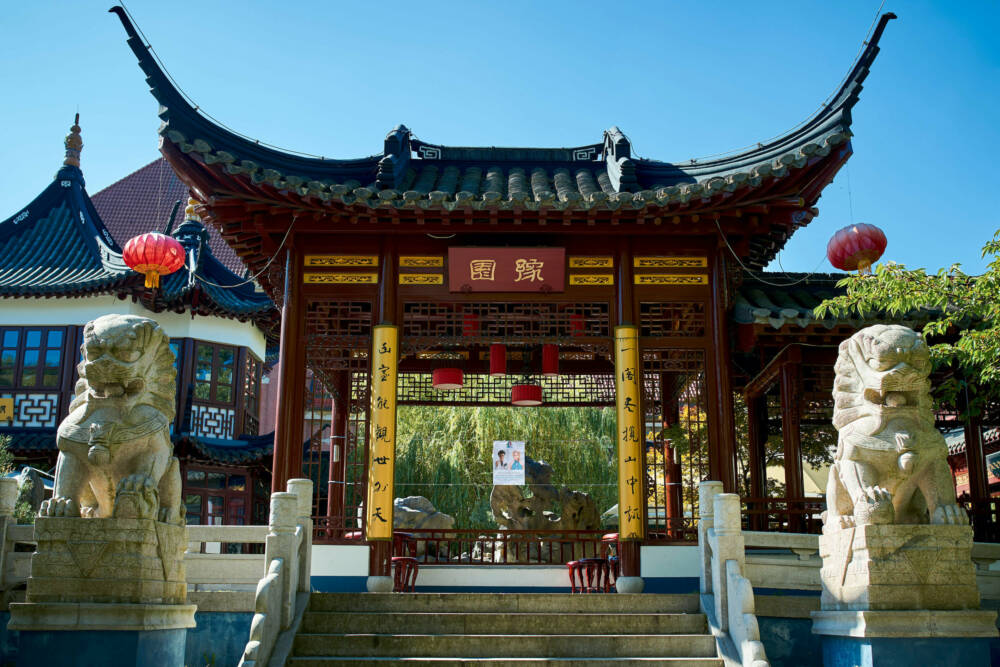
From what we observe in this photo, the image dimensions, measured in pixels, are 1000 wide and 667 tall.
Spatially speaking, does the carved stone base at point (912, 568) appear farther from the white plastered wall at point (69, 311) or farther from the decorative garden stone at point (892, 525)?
the white plastered wall at point (69, 311)

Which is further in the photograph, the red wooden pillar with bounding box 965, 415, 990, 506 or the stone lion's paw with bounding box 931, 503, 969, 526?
the red wooden pillar with bounding box 965, 415, 990, 506

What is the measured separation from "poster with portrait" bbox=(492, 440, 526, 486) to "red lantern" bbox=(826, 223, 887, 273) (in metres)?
4.60

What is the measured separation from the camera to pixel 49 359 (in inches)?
596

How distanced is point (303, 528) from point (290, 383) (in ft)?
7.84

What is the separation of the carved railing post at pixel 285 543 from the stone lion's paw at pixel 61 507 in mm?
1475

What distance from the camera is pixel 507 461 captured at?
1269 cm

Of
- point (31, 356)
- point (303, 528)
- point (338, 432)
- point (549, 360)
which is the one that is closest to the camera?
point (303, 528)

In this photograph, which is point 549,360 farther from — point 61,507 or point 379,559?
point 61,507

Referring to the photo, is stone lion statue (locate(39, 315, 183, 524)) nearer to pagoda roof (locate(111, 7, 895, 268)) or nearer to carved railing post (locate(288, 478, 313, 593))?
carved railing post (locate(288, 478, 313, 593))

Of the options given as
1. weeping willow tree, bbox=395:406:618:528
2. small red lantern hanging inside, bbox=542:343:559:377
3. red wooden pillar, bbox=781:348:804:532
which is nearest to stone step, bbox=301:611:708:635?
red wooden pillar, bbox=781:348:804:532

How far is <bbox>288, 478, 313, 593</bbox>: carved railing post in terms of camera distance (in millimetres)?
7246

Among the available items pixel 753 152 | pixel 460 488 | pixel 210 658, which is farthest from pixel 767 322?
pixel 460 488

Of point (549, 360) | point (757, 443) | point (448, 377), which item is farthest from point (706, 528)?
point (757, 443)

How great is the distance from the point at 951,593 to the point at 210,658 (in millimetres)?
4909
